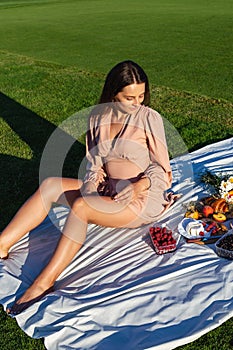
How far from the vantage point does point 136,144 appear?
167 inches

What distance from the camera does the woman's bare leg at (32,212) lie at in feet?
13.5

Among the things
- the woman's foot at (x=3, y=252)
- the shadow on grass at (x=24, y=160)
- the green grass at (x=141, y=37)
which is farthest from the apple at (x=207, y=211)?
the green grass at (x=141, y=37)

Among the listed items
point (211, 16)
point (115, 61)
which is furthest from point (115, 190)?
point (211, 16)

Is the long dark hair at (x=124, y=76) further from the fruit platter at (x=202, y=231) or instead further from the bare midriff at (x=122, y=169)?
the fruit platter at (x=202, y=231)

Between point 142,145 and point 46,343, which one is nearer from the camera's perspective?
point 46,343

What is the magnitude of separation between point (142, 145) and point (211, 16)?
558 inches

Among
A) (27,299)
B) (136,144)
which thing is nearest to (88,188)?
(136,144)

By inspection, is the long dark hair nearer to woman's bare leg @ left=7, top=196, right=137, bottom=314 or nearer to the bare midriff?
the bare midriff

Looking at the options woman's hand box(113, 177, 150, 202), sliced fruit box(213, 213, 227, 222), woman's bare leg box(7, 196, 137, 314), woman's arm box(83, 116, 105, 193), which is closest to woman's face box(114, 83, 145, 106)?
woman's arm box(83, 116, 105, 193)

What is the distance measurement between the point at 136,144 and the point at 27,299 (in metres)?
Result: 1.46

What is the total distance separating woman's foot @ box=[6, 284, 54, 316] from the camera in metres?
3.61

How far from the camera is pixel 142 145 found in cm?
426

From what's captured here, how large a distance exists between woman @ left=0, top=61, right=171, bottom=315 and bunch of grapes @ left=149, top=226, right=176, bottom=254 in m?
0.17

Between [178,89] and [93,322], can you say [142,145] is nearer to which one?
[93,322]
